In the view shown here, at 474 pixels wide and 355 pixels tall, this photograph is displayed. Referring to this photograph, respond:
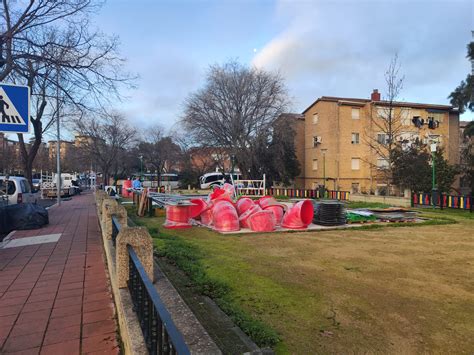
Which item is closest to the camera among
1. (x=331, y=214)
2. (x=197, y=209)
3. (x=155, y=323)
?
(x=155, y=323)

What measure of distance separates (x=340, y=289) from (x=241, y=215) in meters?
6.52

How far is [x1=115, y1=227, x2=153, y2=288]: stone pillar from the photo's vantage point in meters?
3.36

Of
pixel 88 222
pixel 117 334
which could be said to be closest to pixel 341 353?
pixel 117 334

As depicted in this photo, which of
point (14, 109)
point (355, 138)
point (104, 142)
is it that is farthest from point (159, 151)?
point (14, 109)

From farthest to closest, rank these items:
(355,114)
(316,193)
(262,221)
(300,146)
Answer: (300,146) → (355,114) → (316,193) → (262,221)

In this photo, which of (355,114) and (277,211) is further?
(355,114)

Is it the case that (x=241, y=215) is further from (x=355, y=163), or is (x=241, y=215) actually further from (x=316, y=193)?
(x=355, y=163)

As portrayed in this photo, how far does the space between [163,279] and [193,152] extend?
125 ft

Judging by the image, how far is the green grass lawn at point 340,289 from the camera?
3.44 m

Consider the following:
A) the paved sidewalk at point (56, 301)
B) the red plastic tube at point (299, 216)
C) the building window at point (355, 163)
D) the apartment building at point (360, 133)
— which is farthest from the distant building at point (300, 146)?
the paved sidewalk at point (56, 301)

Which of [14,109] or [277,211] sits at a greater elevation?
[14,109]

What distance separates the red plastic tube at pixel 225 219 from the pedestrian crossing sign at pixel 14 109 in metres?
6.87

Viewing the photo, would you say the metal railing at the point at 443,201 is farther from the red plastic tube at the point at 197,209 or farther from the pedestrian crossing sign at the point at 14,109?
the pedestrian crossing sign at the point at 14,109

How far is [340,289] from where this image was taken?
498 cm
